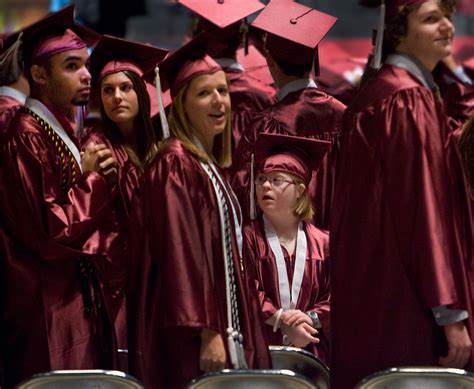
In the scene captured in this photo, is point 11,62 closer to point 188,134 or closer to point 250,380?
point 188,134

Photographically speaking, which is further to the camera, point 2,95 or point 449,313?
point 2,95

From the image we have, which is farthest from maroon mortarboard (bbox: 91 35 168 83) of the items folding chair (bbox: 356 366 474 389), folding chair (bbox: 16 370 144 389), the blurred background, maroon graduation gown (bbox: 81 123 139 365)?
the blurred background

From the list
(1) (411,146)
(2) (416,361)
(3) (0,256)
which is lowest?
(2) (416,361)

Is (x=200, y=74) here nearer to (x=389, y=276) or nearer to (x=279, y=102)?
(x=389, y=276)

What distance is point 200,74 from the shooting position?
495 centimetres

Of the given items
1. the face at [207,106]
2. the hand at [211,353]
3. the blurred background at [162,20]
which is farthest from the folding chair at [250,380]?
the blurred background at [162,20]

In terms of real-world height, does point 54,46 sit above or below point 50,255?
above

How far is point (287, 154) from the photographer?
18.9 feet

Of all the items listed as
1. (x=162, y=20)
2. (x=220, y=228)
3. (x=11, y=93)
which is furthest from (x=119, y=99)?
(x=162, y=20)

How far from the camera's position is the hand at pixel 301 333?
218 inches

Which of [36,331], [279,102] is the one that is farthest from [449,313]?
[279,102]

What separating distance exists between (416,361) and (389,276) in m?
0.27

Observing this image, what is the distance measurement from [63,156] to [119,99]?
35.5 inches

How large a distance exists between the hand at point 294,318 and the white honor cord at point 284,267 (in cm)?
10
